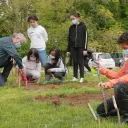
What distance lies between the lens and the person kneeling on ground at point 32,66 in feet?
31.2

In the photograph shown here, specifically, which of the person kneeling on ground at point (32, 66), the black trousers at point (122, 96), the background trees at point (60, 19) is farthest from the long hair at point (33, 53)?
the background trees at point (60, 19)

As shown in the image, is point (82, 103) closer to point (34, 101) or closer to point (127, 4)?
point (34, 101)

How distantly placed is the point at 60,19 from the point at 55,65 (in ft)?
69.8

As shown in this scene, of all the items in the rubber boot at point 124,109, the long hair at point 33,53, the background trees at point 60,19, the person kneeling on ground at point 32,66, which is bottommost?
the background trees at point 60,19

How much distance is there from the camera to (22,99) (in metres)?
6.30

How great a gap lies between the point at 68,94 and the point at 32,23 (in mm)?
3215

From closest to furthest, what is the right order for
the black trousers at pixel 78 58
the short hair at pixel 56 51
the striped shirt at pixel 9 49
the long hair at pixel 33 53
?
1. the striped shirt at pixel 9 49
2. the short hair at pixel 56 51
3. the black trousers at pixel 78 58
4. the long hair at pixel 33 53

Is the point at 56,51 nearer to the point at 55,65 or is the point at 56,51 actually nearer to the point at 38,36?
the point at 55,65

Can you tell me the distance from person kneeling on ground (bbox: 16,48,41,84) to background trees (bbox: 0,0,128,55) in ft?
59.6

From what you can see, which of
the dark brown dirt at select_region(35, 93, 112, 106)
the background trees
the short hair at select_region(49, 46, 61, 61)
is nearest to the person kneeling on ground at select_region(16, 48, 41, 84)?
the short hair at select_region(49, 46, 61, 61)

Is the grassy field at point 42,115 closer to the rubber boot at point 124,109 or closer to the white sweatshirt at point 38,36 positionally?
the rubber boot at point 124,109

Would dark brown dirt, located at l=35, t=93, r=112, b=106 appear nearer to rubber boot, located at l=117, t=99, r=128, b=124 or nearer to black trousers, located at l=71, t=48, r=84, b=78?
rubber boot, located at l=117, t=99, r=128, b=124

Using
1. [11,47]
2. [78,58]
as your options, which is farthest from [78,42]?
[11,47]

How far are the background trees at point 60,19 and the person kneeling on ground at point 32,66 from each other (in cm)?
1815
